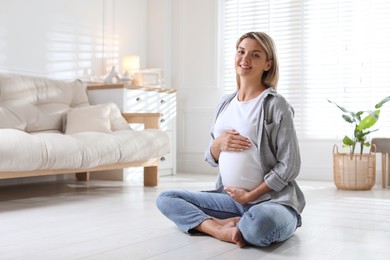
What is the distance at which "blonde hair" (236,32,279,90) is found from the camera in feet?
6.30

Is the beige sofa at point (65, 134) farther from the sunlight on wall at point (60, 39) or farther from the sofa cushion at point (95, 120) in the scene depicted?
the sunlight on wall at point (60, 39)

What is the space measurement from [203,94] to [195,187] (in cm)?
158

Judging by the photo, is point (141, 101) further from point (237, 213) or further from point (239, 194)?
point (239, 194)

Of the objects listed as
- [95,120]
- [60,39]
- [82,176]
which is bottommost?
[82,176]

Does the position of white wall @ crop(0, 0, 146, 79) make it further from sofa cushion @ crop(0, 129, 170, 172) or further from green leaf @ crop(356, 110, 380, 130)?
green leaf @ crop(356, 110, 380, 130)

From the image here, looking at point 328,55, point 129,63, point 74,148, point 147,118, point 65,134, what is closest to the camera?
point 74,148

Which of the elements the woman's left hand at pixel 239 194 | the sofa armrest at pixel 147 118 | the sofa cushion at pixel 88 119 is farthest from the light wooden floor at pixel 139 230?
the sofa armrest at pixel 147 118

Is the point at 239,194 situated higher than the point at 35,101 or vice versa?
the point at 35,101

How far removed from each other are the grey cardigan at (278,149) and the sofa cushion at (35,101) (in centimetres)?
213

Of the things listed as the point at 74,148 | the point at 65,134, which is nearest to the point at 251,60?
the point at 74,148

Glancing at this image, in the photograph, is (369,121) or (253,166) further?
(369,121)

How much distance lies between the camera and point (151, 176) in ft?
12.6

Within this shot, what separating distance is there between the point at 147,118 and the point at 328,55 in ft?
5.90

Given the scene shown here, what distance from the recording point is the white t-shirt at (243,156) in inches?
74.1
